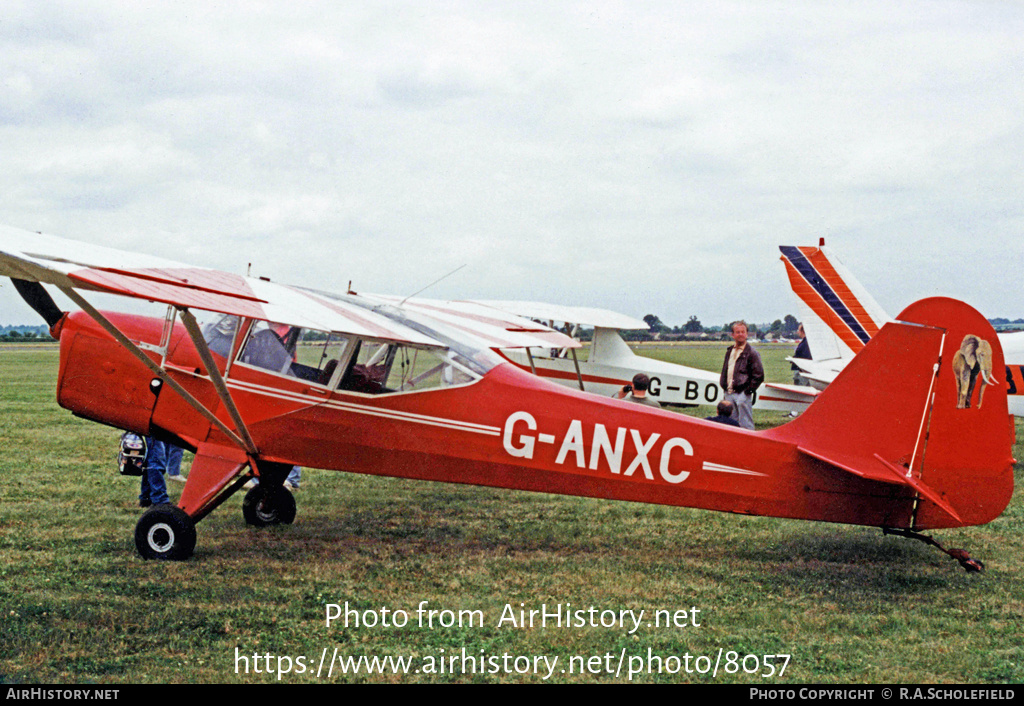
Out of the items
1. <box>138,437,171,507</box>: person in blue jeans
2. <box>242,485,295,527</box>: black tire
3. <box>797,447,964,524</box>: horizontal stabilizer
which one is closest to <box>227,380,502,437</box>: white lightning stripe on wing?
<box>242,485,295,527</box>: black tire

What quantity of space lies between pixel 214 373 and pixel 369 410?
109 cm

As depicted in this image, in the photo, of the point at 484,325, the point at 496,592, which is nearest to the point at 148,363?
the point at 496,592

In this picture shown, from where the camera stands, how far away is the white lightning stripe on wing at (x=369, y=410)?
19.0ft

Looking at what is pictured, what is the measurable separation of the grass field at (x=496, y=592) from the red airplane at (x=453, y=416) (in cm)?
47

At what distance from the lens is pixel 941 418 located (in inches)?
204

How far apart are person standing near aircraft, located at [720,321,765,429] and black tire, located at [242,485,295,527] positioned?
4.48m

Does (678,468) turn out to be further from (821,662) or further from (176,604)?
(176,604)

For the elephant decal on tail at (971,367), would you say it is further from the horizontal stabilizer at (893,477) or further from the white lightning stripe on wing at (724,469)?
the white lightning stripe on wing at (724,469)

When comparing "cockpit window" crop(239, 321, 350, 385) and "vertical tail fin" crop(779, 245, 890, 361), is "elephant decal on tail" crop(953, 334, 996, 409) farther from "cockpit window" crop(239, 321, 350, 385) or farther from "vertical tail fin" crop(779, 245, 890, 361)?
"vertical tail fin" crop(779, 245, 890, 361)

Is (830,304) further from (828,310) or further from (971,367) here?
(971,367)

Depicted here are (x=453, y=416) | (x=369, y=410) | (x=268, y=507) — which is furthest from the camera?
(x=268, y=507)

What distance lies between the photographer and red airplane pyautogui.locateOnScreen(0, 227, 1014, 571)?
517cm

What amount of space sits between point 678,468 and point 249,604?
9.06 ft

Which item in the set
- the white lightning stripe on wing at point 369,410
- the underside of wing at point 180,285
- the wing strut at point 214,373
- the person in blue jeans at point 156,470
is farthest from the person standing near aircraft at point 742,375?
the person in blue jeans at point 156,470
